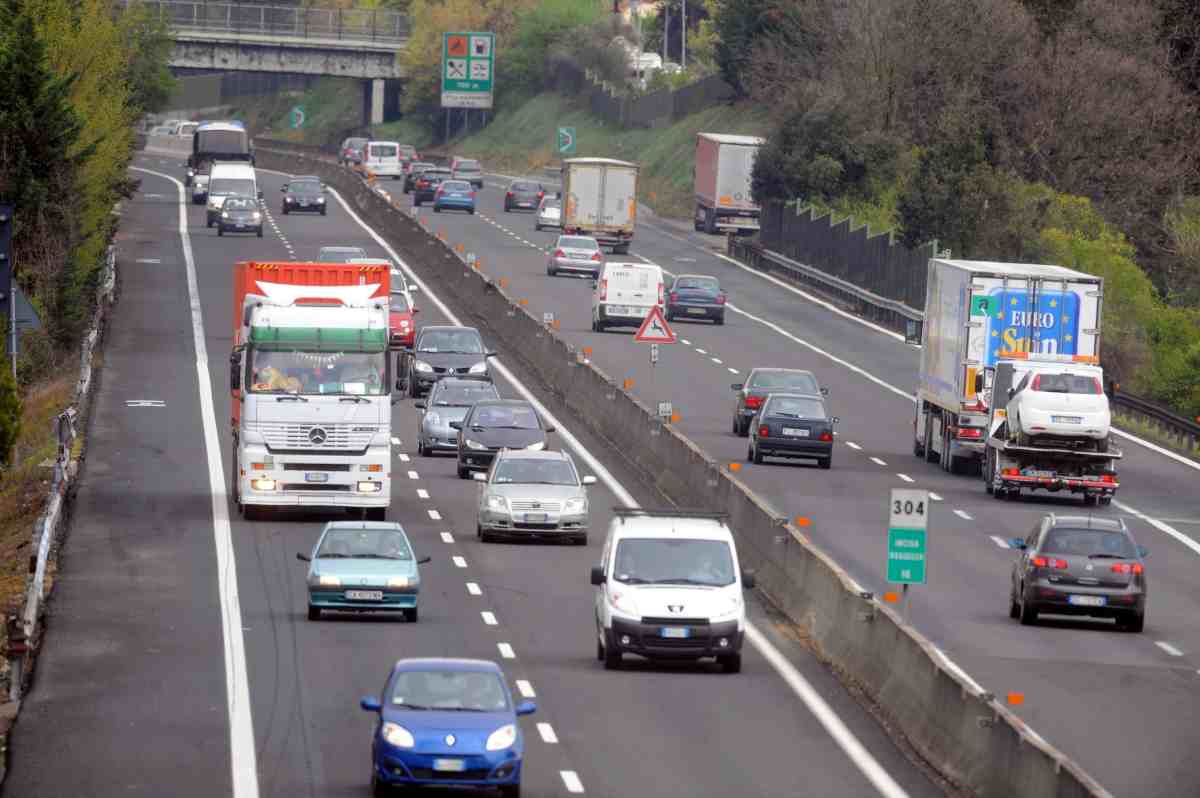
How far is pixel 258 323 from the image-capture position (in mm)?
35250

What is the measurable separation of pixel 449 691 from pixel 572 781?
1656mm

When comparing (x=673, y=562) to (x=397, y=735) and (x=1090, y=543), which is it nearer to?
(x=1090, y=543)

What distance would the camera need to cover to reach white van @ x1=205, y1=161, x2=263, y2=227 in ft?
299

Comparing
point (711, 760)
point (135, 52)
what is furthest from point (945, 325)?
point (135, 52)

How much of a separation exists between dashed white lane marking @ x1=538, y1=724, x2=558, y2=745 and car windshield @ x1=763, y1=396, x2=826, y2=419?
2231cm

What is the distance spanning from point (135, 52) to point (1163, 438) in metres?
62.5

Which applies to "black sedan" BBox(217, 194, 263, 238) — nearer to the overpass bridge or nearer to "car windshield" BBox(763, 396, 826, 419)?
the overpass bridge

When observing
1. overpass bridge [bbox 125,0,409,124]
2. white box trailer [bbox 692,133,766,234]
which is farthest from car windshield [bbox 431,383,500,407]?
overpass bridge [bbox 125,0,409,124]

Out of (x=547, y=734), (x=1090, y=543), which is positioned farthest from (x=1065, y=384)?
(x=547, y=734)

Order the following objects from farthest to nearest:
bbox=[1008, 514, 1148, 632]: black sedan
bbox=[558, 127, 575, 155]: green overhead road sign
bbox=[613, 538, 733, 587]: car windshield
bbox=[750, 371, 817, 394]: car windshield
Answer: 1. bbox=[558, 127, 575, 155]: green overhead road sign
2. bbox=[750, 371, 817, 394]: car windshield
3. bbox=[1008, 514, 1148, 632]: black sedan
4. bbox=[613, 538, 733, 587]: car windshield

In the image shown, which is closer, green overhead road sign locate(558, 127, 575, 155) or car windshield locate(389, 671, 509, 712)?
car windshield locate(389, 671, 509, 712)

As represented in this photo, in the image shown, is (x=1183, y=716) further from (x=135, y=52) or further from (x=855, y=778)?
(x=135, y=52)

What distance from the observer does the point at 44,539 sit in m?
29.1

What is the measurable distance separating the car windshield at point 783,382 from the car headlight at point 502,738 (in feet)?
98.9
